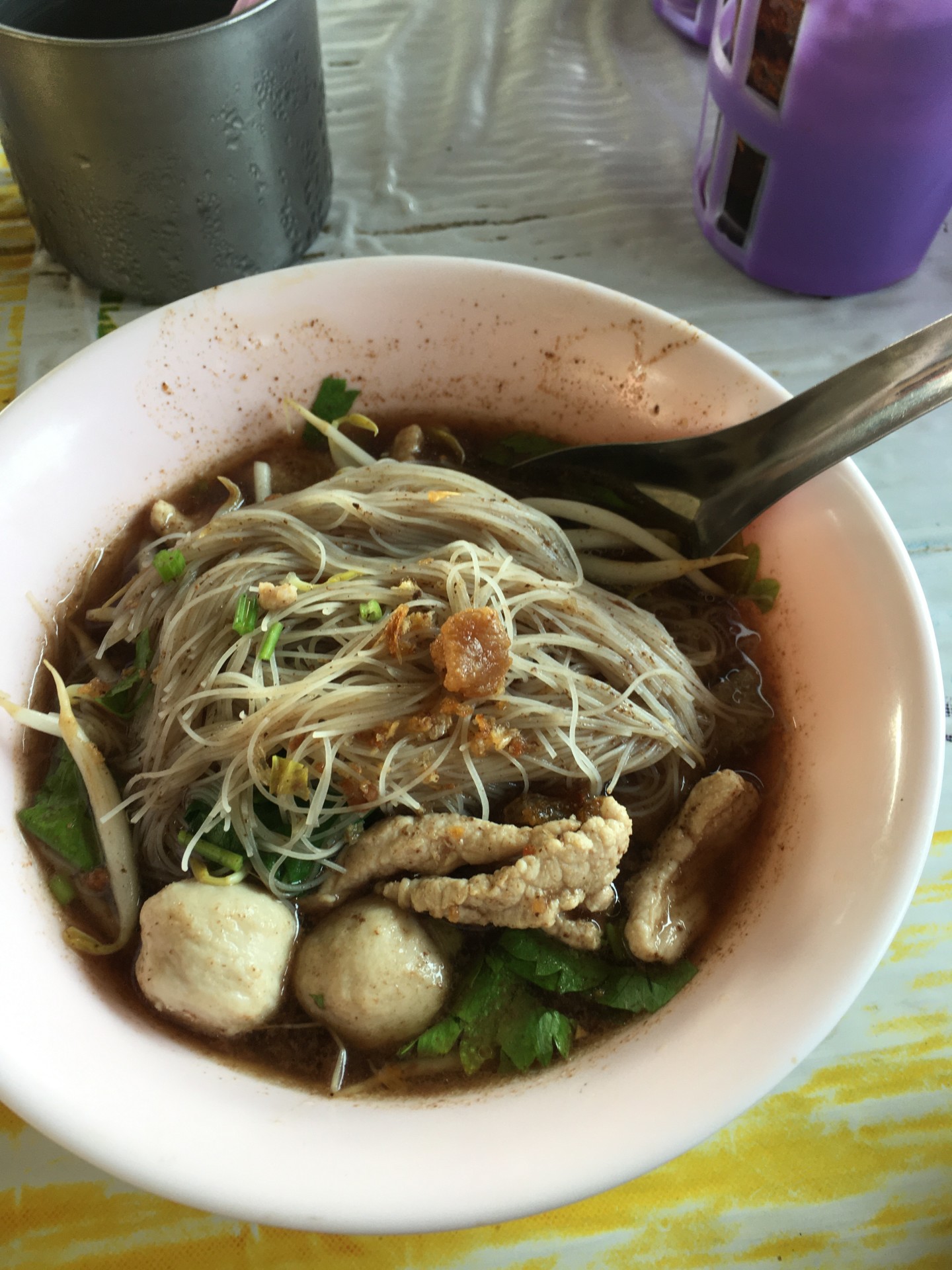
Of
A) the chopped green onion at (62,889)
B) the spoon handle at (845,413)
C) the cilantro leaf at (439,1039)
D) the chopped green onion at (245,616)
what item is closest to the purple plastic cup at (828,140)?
the spoon handle at (845,413)

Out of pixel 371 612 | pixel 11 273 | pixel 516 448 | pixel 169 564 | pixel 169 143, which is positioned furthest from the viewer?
pixel 11 273

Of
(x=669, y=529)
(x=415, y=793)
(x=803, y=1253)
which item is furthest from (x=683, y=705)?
(x=803, y=1253)

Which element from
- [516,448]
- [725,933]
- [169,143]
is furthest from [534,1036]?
[169,143]

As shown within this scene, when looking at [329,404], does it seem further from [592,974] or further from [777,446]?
[592,974]

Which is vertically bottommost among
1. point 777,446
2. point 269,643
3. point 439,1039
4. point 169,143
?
point 439,1039

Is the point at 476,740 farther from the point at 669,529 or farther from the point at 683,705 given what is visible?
the point at 669,529

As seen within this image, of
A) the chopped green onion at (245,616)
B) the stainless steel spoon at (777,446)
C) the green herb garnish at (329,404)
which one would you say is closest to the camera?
the stainless steel spoon at (777,446)

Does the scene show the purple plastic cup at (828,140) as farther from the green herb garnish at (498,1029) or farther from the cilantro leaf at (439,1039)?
the cilantro leaf at (439,1039)
